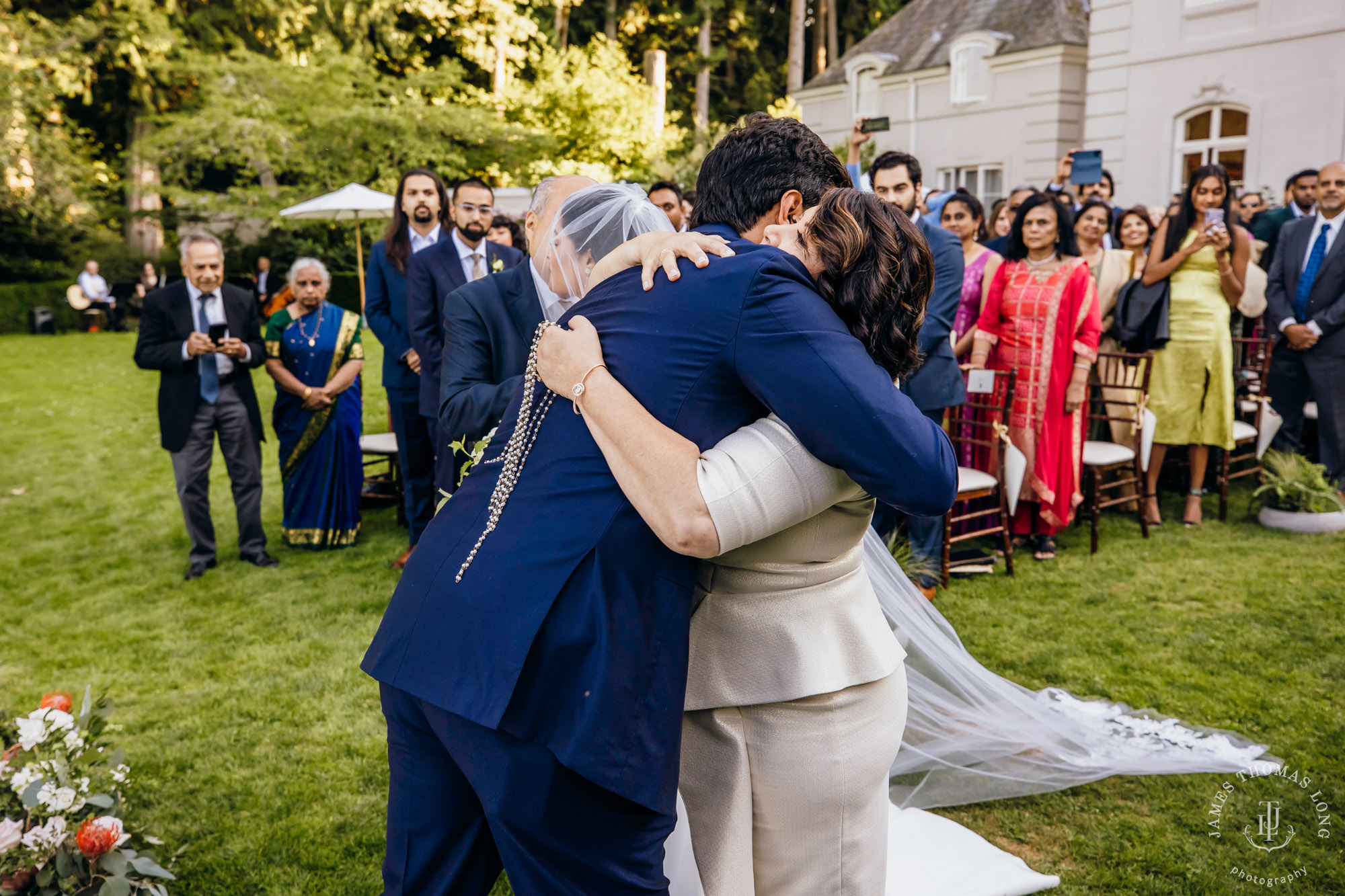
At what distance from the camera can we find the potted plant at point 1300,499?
6238 millimetres

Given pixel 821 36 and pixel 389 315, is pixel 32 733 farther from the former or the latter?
pixel 821 36

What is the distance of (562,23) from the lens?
26.4m

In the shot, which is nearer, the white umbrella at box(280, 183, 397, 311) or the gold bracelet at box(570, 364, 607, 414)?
the gold bracelet at box(570, 364, 607, 414)

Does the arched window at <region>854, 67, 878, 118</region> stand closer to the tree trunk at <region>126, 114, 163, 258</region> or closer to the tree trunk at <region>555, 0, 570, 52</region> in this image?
the tree trunk at <region>555, 0, 570, 52</region>

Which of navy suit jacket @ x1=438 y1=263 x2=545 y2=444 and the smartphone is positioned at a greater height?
the smartphone

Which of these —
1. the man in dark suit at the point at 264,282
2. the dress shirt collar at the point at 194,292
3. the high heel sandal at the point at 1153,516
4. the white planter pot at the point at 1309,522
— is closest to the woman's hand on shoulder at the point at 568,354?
the dress shirt collar at the point at 194,292

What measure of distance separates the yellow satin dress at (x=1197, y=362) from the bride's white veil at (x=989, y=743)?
375cm

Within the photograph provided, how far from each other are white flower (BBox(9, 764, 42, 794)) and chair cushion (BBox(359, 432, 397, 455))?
4280mm

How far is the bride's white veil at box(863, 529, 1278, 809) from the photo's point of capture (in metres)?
3.11

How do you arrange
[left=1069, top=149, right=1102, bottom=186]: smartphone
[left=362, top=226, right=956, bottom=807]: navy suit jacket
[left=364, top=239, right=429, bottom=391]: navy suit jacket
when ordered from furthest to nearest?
1. [left=1069, top=149, right=1102, bottom=186]: smartphone
2. [left=364, top=239, right=429, bottom=391]: navy suit jacket
3. [left=362, top=226, right=956, bottom=807]: navy suit jacket

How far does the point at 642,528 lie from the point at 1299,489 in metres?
6.29

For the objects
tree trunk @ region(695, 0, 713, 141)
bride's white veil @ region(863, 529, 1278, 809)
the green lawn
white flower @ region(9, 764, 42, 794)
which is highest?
tree trunk @ region(695, 0, 713, 141)

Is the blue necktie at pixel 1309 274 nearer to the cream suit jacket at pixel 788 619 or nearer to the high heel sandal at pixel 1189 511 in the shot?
the high heel sandal at pixel 1189 511

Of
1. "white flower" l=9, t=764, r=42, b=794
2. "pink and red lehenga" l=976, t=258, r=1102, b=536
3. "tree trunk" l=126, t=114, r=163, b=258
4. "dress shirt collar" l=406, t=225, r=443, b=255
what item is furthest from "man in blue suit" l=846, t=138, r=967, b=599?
"tree trunk" l=126, t=114, r=163, b=258
